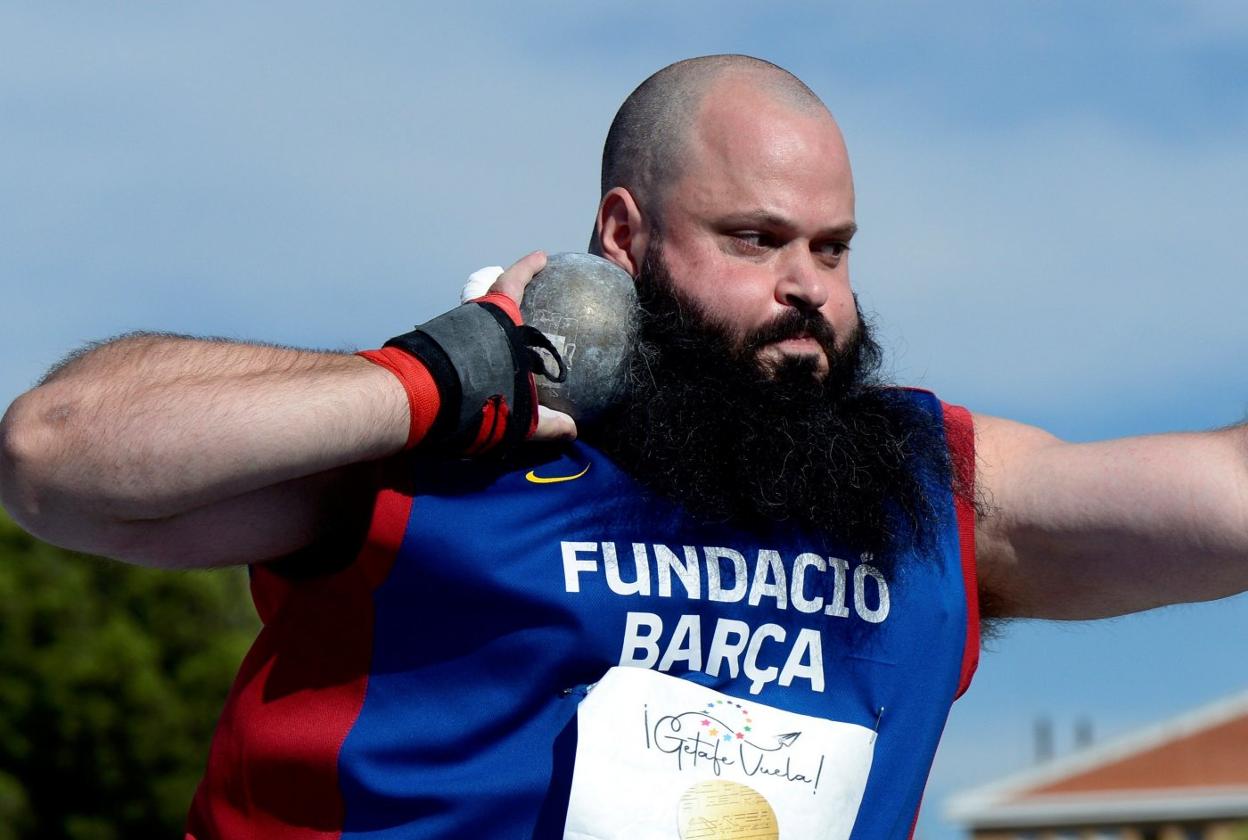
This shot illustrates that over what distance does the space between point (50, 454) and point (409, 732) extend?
32.3 inches

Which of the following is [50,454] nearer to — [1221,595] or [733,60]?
[733,60]

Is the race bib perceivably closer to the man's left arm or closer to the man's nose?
the man's left arm

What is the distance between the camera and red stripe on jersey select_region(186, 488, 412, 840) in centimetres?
351

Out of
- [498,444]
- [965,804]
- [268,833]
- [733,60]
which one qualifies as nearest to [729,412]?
[498,444]

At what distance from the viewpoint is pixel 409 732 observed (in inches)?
138

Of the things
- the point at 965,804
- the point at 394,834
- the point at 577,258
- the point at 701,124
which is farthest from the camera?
the point at 965,804

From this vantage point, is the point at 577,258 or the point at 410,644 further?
the point at 577,258

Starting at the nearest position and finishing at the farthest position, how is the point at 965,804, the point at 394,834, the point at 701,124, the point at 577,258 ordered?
the point at 394,834 → the point at 577,258 → the point at 701,124 → the point at 965,804

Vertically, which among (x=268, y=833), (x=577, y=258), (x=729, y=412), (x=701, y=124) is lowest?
(x=268, y=833)

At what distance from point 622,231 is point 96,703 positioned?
20.5 m

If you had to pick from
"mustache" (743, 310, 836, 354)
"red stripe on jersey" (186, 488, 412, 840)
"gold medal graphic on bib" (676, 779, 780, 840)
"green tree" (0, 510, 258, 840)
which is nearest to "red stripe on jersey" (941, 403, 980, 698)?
"mustache" (743, 310, 836, 354)

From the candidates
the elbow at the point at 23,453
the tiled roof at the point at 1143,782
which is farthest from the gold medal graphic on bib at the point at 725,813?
the tiled roof at the point at 1143,782

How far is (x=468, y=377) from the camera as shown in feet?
11.1

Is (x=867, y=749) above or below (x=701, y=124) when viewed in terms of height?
below
